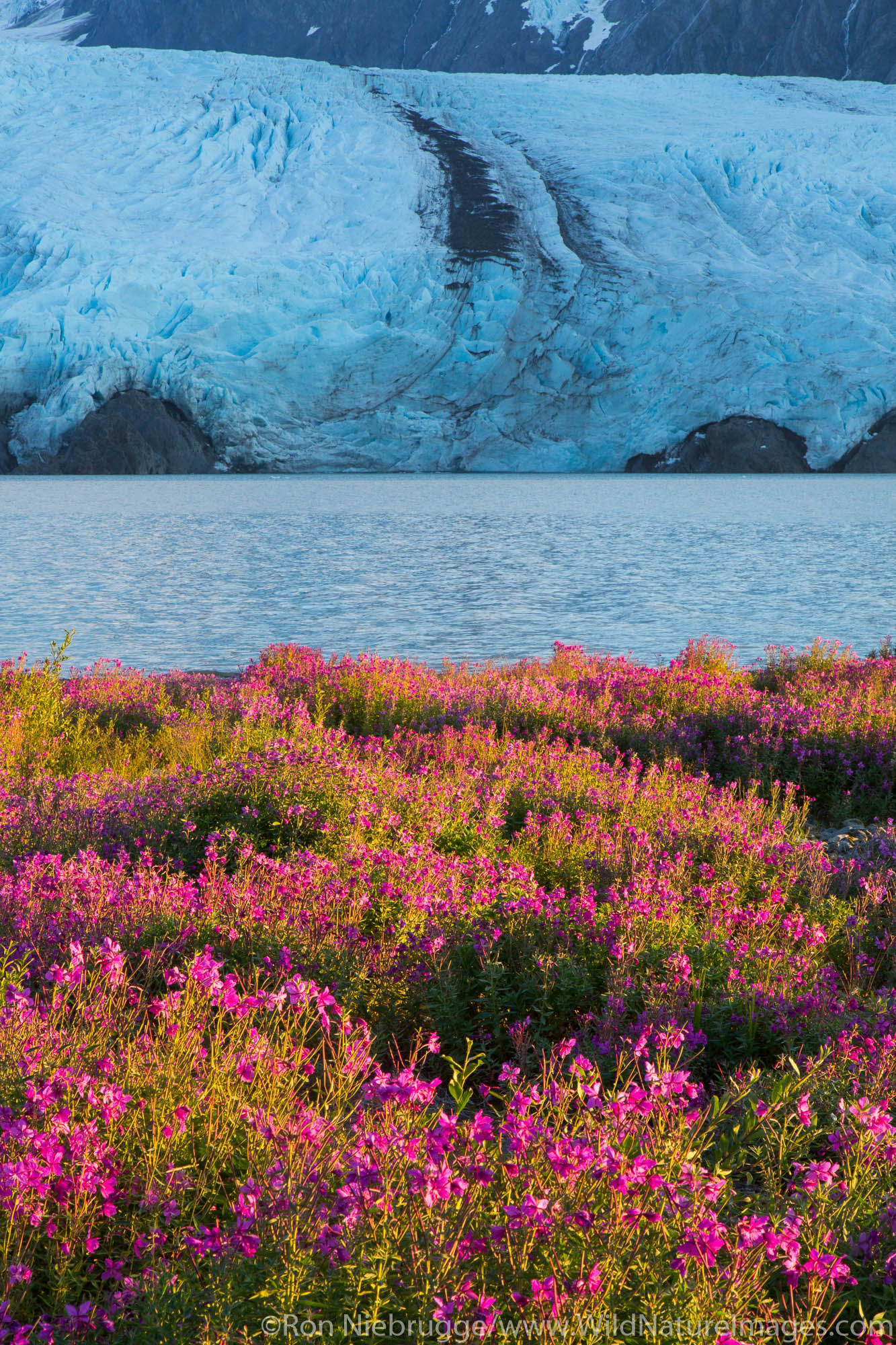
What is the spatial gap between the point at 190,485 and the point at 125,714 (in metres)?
61.3

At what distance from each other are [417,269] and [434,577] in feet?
180

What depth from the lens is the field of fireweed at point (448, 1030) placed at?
193 cm

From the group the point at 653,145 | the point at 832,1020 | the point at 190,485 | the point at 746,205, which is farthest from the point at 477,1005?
the point at 653,145

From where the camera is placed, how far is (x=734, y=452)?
74.9 metres

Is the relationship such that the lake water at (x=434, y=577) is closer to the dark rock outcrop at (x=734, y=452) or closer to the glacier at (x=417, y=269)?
the glacier at (x=417, y=269)

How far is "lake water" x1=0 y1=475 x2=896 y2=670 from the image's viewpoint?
16094 mm

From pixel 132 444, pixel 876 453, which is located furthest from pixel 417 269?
pixel 876 453

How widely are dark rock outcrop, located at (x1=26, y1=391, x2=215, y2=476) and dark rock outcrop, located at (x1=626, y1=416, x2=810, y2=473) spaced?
34527mm

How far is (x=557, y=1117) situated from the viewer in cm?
238

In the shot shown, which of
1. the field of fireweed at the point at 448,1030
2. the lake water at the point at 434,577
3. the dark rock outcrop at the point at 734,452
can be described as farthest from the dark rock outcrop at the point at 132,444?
the field of fireweed at the point at 448,1030

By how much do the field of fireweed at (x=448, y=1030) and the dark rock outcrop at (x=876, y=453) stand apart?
242 feet

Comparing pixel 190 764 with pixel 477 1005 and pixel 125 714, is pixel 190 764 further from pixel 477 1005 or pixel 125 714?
pixel 477 1005

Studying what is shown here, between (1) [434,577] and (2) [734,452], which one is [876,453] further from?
(1) [434,577]

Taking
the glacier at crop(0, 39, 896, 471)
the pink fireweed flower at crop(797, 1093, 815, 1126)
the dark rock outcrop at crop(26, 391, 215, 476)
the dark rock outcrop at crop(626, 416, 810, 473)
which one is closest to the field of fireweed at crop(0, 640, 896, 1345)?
the pink fireweed flower at crop(797, 1093, 815, 1126)
